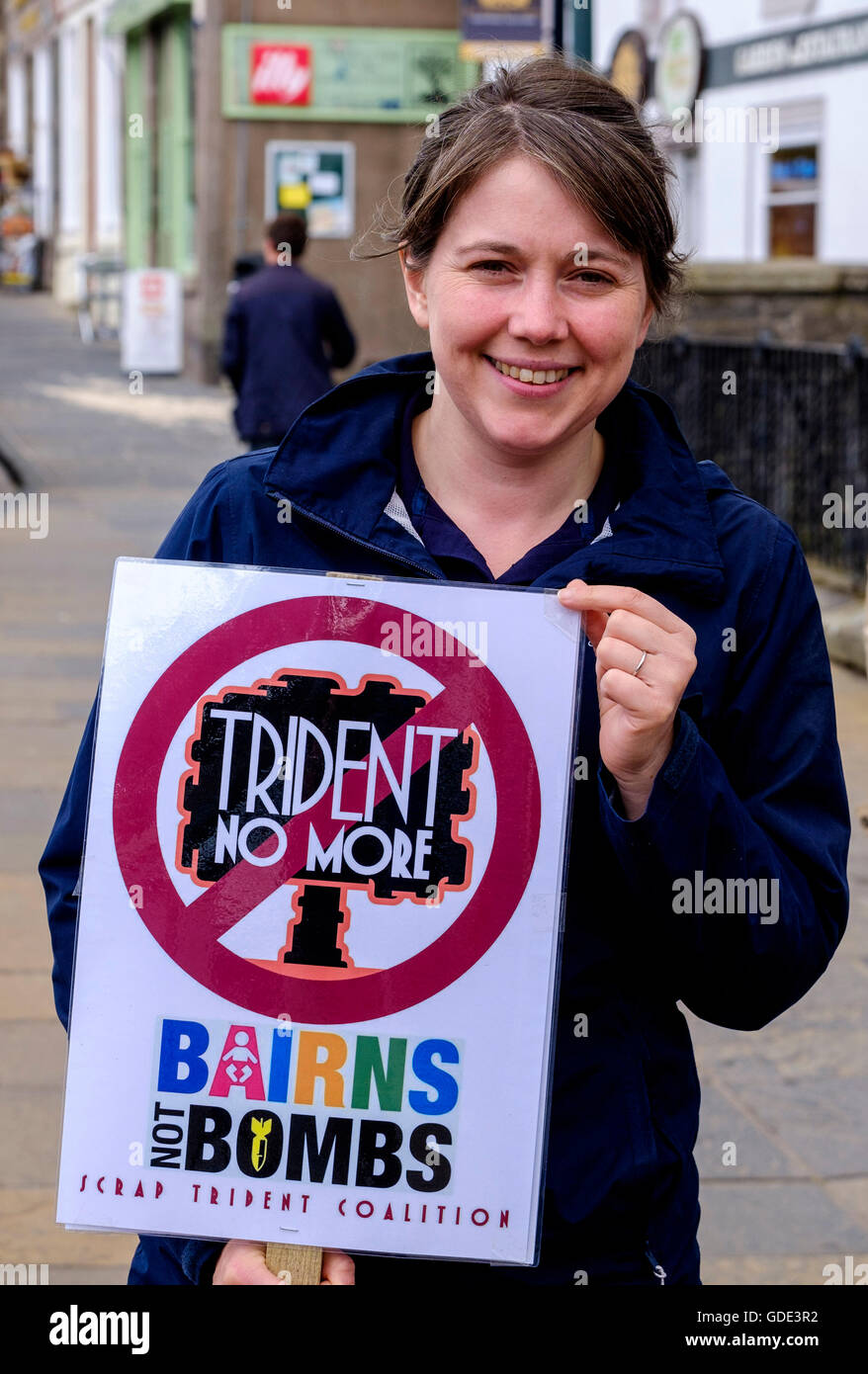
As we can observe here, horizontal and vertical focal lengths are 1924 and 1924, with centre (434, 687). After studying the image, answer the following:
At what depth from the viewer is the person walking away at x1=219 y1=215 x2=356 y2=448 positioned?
11570 millimetres

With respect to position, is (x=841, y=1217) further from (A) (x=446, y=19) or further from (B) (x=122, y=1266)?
(A) (x=446, y=19)

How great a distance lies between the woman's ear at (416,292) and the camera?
212 cm

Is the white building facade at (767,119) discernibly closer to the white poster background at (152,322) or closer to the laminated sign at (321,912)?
the white poster background at (152,322)

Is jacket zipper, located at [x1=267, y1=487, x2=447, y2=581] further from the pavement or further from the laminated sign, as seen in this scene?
the pavement

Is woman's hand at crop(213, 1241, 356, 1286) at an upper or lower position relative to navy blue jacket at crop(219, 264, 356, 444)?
lower

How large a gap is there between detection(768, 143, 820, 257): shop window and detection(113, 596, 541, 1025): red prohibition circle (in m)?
15.4

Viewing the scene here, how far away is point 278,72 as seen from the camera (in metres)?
22.4

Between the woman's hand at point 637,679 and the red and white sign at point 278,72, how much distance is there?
21807mm

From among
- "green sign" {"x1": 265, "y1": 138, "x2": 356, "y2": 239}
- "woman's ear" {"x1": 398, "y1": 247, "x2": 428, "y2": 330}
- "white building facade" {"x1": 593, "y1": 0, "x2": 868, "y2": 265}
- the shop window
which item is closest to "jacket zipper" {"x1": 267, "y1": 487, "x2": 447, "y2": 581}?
"woman's ear" {"x1": 398, "y1": 247, "x2": 428, "y2": 330}

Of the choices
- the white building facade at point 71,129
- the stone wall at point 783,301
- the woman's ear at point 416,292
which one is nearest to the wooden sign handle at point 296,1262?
the woman's ear at point 416,292

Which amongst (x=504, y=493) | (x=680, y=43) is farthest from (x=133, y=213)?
(x=504, y=493)

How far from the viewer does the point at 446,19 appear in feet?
76.1

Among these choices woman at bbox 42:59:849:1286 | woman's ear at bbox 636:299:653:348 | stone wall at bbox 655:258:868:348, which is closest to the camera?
woman at bbox 42:59:849:1286
